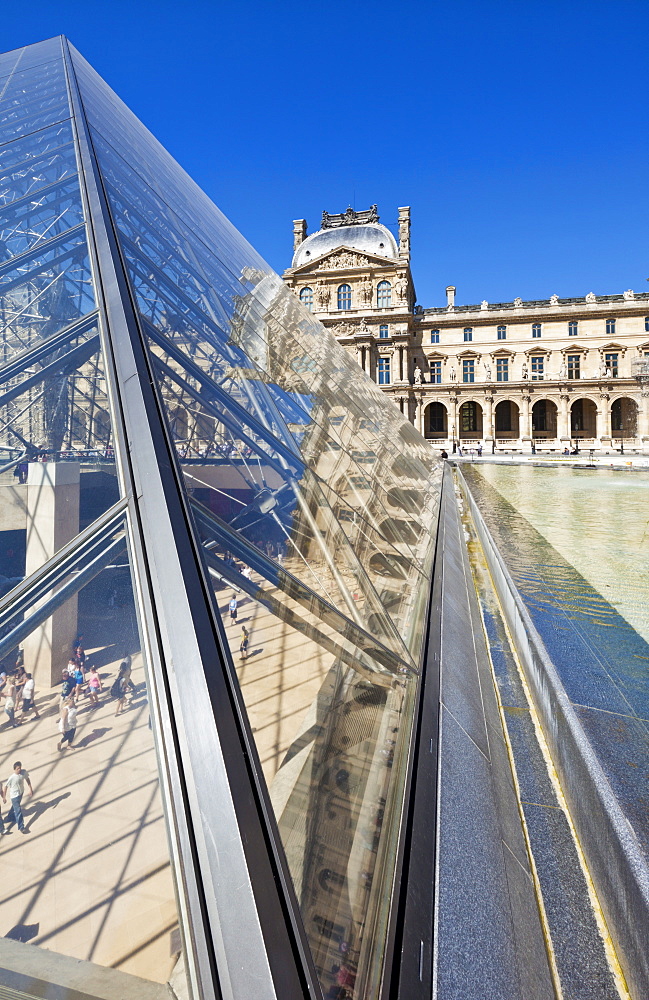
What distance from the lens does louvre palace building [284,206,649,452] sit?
35.6 m

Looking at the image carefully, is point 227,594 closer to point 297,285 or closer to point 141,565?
point 141,565

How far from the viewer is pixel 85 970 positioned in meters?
0.60

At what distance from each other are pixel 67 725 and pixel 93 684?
0.07 meters

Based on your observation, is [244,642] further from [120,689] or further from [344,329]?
[344,329]

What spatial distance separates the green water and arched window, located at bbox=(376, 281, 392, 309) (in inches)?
1144

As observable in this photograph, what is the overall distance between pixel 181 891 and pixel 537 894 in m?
1.07

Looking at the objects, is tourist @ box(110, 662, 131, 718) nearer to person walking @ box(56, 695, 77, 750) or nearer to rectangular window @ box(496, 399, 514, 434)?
person walking @ box(56, 695, 77, 750)

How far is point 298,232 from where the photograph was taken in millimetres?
42625

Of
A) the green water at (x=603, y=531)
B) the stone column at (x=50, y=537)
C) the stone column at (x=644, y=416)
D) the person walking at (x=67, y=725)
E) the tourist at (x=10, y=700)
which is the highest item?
the stone column at (x=644, y=416)

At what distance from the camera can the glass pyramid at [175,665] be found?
0.64m

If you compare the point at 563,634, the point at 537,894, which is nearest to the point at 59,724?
the point at 537,894

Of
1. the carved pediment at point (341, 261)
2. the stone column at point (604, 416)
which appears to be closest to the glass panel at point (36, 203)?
the carved pediment at point (341, 261)

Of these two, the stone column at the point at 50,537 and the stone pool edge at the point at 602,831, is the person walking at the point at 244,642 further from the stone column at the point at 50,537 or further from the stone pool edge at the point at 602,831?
the stone pool edge at the point at 602,831


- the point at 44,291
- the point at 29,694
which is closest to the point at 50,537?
the point at 29,694
